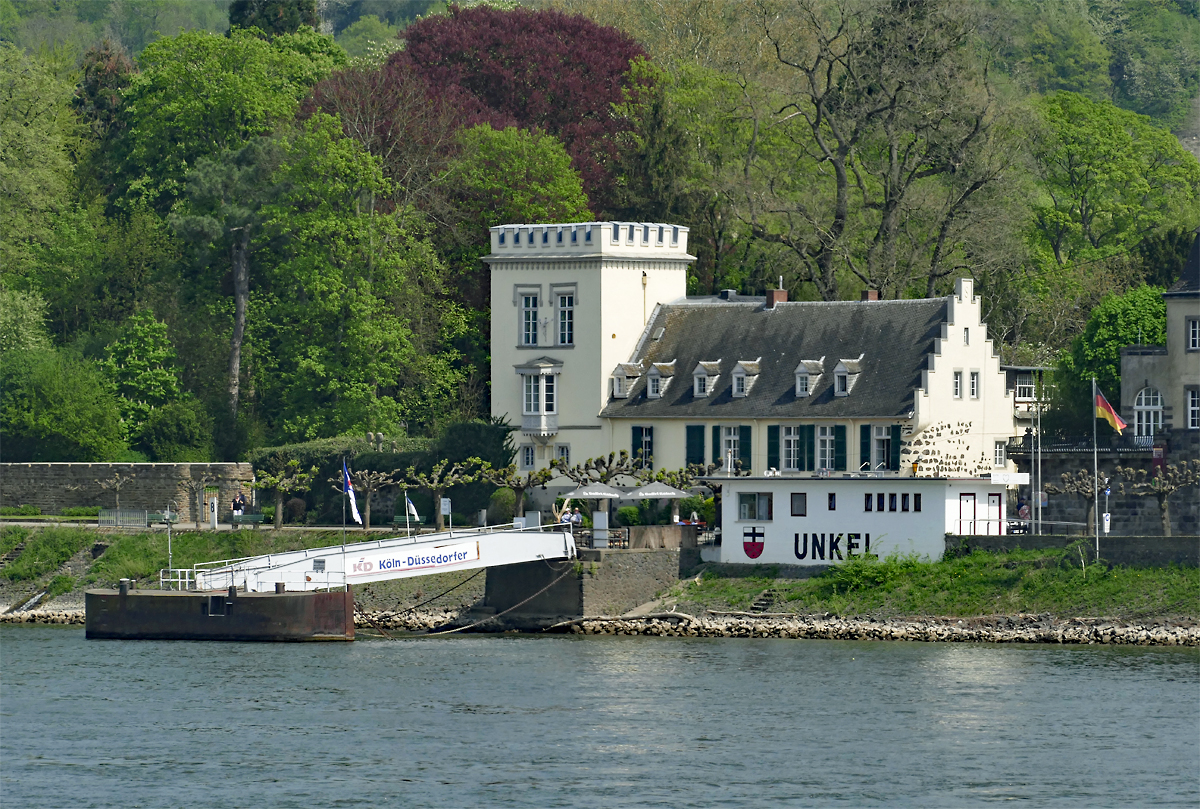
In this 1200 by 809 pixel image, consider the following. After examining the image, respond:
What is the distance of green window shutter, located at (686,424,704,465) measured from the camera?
235 feet

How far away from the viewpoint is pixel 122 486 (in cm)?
8069

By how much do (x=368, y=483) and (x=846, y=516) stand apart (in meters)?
15.3

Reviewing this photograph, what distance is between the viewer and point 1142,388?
73.6 m

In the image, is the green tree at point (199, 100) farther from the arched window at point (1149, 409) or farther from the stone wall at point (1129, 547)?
the stone wall at point (1129, 547)

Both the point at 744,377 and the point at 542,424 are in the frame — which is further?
the point at 542,424

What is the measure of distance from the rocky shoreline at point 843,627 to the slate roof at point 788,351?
327 inches

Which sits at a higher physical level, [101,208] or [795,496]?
[101,208]

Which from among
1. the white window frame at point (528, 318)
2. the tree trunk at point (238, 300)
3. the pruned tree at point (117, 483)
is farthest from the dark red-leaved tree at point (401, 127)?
the pruned tree at point (117, 483)

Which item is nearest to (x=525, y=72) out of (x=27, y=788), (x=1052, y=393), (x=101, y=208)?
(x=101, y=208)

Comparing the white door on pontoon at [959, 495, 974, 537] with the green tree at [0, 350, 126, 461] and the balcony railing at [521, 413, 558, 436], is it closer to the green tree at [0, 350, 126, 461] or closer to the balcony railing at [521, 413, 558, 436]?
the balcony railing at [521, 413, 558, 436]

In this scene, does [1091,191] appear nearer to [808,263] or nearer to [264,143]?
[808,263]

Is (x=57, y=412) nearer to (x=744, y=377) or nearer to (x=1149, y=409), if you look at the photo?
(x=744, y=377)

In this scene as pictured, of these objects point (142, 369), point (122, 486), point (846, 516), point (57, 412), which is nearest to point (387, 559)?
point (846, 516)

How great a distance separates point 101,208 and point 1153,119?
65.3 metres
